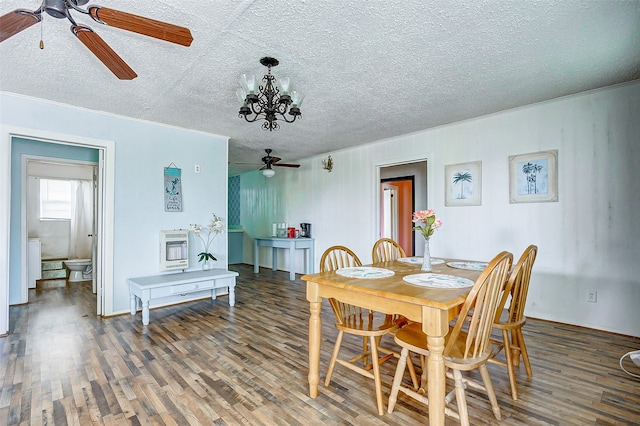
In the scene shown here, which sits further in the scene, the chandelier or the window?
the window

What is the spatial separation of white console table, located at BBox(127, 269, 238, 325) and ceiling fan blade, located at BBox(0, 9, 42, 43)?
238 cm

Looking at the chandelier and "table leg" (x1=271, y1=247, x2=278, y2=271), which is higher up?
the chandelier

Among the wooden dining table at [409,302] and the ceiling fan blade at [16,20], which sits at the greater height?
the ceiling fan blade at [16,20]

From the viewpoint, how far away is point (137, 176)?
12.4 feet

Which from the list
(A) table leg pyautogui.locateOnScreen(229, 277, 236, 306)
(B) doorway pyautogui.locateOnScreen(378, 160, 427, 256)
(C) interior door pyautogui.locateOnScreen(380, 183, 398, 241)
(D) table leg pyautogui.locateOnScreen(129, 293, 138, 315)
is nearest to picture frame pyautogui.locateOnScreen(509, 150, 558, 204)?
(B) doorway pyautogui.locateOnScreen(378, 160, 427, 256)

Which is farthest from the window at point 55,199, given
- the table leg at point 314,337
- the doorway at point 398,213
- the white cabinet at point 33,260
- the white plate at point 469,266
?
the white plate at point 469,266

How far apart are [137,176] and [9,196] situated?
1.14 m

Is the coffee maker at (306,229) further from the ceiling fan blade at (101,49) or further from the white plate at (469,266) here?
the ceiling fan blade at (101,49)

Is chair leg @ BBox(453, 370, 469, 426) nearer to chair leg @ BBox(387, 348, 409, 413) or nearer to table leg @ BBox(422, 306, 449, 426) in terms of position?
table leg @ BBox(422, 306, 449, 426)

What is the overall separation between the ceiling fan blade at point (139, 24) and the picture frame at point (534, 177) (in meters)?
3.47

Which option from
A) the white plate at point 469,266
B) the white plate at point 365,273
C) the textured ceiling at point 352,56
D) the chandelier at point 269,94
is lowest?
the white plate at point 469,266

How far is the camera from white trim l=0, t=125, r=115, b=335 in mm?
2986

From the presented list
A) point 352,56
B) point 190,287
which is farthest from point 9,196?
point 352,56

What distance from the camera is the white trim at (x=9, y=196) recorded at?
2986 millimetres
